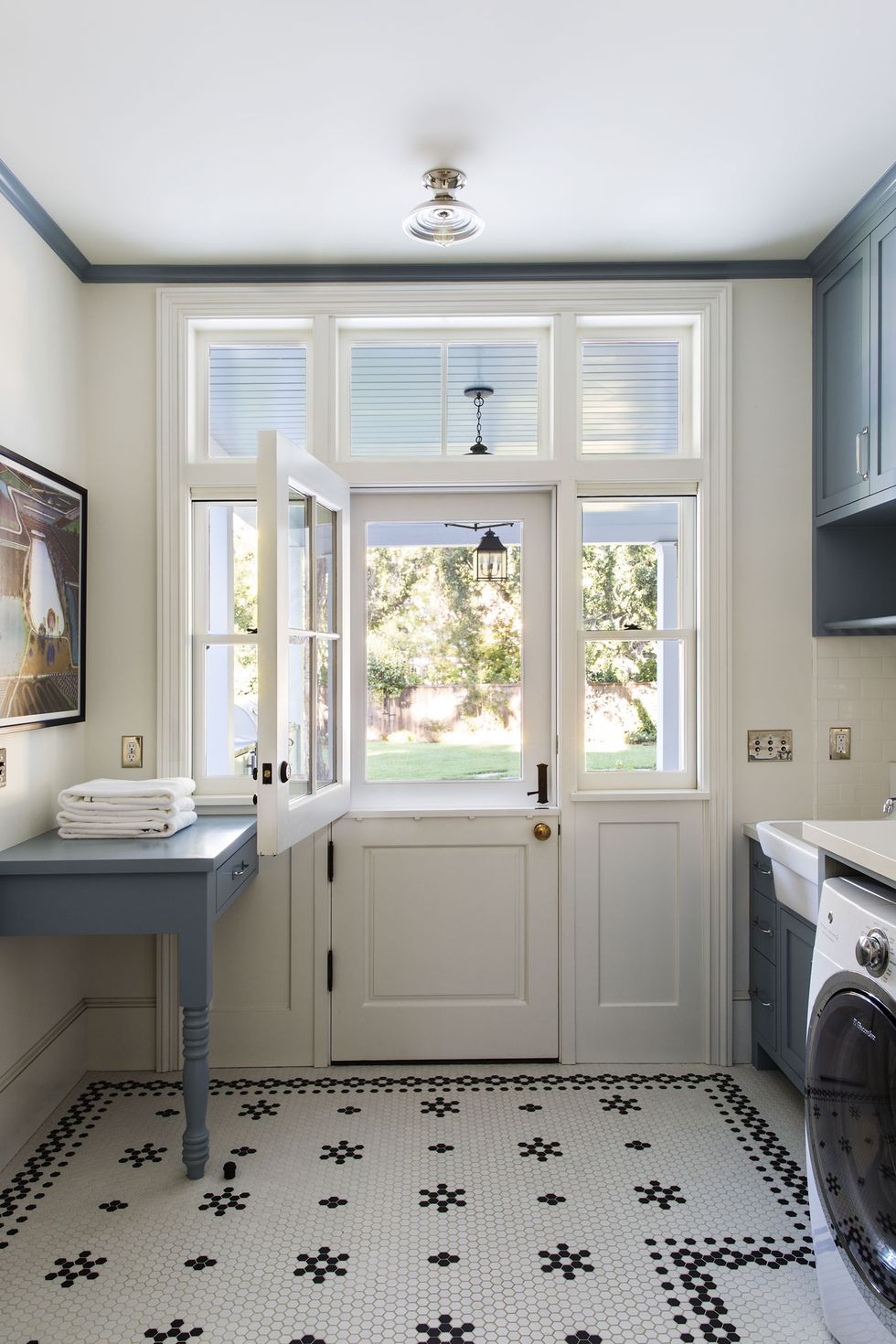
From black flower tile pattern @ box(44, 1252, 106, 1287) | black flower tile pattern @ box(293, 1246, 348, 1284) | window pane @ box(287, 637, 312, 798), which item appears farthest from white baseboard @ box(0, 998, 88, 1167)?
window pane @ box(287, 637, 312, 798)

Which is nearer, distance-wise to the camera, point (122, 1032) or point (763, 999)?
point (763, 999)

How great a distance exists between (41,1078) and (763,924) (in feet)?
7.44

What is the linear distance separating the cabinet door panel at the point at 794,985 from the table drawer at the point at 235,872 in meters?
1.62

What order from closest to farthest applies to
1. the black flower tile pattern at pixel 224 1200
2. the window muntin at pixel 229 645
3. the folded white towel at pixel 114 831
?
the black flower tile pattern at pixel 224 1200, the folded white towel at pixel 114 831, the window muntin at pixel 229 645

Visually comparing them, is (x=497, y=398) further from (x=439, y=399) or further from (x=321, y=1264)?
(x=321, y=1264)

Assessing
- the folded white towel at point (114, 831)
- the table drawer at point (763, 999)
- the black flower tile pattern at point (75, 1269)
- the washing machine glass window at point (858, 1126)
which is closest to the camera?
the washing machine glass window at point (858, 1126)

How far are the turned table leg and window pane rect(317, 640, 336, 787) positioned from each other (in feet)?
2.57

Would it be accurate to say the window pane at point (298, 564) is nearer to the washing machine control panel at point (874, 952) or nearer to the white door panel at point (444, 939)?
the white door panel at point (444, 939)

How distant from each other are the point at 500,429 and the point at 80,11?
168 cm

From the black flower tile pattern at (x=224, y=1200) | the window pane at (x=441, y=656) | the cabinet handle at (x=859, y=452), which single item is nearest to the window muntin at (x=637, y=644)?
the window pane at (x=441, y=656)

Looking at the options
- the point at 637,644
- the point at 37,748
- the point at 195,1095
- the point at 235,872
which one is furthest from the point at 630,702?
the point at 37,748

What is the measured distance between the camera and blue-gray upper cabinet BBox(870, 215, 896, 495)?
2.49 metres

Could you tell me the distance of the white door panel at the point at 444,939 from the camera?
3.07m

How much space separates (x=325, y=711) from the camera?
9.66 ft
